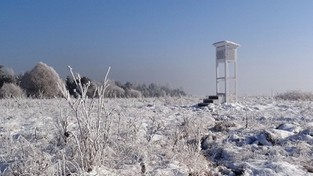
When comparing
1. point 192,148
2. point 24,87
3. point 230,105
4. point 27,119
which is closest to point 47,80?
point 24,87

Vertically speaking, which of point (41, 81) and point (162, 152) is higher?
point (41, 81)

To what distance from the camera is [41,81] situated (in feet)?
78.9

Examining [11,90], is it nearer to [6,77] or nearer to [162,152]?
[6,77]

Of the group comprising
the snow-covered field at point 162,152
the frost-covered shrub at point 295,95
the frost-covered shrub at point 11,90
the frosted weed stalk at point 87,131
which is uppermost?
the frost-covered shrub at point 11,90

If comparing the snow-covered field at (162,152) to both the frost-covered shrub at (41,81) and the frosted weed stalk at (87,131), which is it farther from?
the frost-covered shrub at (41,81)

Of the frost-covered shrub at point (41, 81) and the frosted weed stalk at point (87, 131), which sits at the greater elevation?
the frost-covered shrub at point (41, 81)

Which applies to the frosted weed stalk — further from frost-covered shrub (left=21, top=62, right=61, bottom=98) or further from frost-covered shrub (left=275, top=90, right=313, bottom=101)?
frost-covered shrub (left=275, top=90, right=313, bottom=101)

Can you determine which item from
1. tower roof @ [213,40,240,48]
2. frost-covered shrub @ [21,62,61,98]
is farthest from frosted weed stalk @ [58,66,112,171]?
frost-covered shrub @ [21,62,61,98]

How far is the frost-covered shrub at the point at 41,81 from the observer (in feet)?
79.0

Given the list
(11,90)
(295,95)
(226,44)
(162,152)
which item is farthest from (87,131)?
(295,95)

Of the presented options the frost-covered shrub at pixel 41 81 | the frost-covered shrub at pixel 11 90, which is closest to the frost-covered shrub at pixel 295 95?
the frost-covered shrub at pixel 41 81

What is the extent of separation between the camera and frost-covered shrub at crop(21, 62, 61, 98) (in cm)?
2408

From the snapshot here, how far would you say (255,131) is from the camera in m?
8.12

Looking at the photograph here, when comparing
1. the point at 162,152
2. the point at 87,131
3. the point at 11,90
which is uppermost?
the point at 11,90
